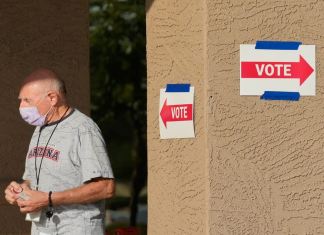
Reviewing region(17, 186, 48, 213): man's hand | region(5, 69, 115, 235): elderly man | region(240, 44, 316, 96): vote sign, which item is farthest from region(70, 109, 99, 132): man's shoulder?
region(240, 44, 316, 96): vote sign

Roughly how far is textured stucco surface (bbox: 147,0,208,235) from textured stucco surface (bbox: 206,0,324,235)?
0.09m

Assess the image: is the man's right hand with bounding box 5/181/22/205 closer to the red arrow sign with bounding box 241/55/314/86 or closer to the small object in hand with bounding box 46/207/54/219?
the small object in hand with bounding box 46/207/54/219

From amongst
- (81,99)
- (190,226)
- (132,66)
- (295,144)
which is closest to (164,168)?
(190,226)

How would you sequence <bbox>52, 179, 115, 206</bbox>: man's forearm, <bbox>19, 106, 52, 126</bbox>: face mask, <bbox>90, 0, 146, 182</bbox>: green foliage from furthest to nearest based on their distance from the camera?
1. <bbox>90, 0, 146, 182</bbox>: green foliage
2. <bbox>19, 106, 52, 126</bbox>: face mask
3. <bbox>52, 179, 115, 206</bbox>: man's forearm

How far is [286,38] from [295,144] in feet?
1.95

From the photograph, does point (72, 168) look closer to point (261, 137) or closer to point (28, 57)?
point (261, 137)

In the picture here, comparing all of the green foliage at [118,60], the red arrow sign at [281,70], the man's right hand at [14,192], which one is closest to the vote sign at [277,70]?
the red arrow sign at [281,70]

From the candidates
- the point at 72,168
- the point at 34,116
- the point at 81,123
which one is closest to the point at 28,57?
the point at 34,116

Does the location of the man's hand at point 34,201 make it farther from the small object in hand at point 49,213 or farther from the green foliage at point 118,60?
the green foliage at point 118,60

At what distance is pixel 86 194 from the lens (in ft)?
18.4

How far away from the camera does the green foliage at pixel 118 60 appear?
14.2 metres

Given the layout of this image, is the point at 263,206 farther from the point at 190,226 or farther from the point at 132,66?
the point at 132,66

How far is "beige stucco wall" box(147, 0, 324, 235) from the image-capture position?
226 inches

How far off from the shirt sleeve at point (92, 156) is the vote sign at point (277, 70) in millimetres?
837
